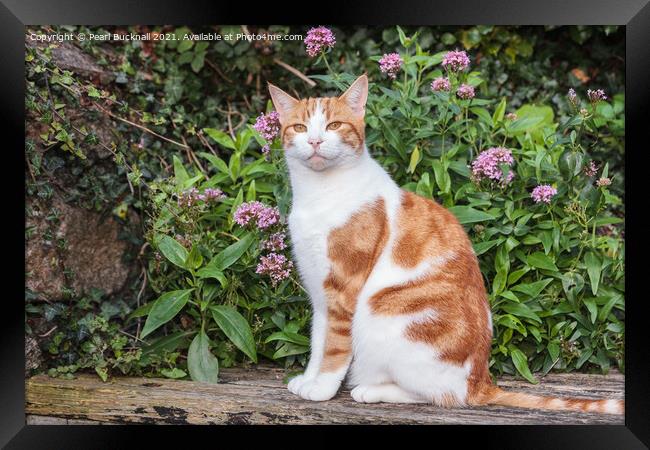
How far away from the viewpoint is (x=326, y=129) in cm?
318

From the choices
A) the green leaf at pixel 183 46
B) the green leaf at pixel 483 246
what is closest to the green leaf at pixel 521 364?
the green leaf at pixel 483 246

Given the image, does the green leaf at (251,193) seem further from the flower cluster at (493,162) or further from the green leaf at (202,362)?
the flower cluster at (493,162)

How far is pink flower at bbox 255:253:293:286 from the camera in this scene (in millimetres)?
3631

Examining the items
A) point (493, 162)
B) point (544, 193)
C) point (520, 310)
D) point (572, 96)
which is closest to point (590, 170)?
point (544, 193)

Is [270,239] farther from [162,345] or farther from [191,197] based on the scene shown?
[162,345]

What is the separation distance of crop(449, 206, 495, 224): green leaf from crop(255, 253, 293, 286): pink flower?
1.00 metres

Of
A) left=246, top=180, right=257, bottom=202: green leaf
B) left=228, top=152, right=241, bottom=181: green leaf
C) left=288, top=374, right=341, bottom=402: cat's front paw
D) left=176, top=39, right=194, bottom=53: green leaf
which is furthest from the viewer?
left=176, top=39, right=194, bottom=53: green leaf

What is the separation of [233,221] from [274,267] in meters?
0.44

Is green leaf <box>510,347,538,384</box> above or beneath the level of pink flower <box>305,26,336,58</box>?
beneath

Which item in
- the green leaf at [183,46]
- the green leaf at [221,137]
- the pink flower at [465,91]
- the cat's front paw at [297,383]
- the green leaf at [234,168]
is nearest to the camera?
the cat's front paw at [297,383]

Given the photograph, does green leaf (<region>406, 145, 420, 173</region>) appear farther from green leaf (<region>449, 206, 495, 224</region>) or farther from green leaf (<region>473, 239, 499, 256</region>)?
green leaf (<region>473, 239, 499, 256</region>)

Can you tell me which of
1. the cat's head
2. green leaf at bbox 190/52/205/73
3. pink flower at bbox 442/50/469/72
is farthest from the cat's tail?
green leaf at bbox 190/52/205/73

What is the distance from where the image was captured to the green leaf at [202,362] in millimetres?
3562

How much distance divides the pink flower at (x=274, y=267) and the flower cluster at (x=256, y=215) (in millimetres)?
180
